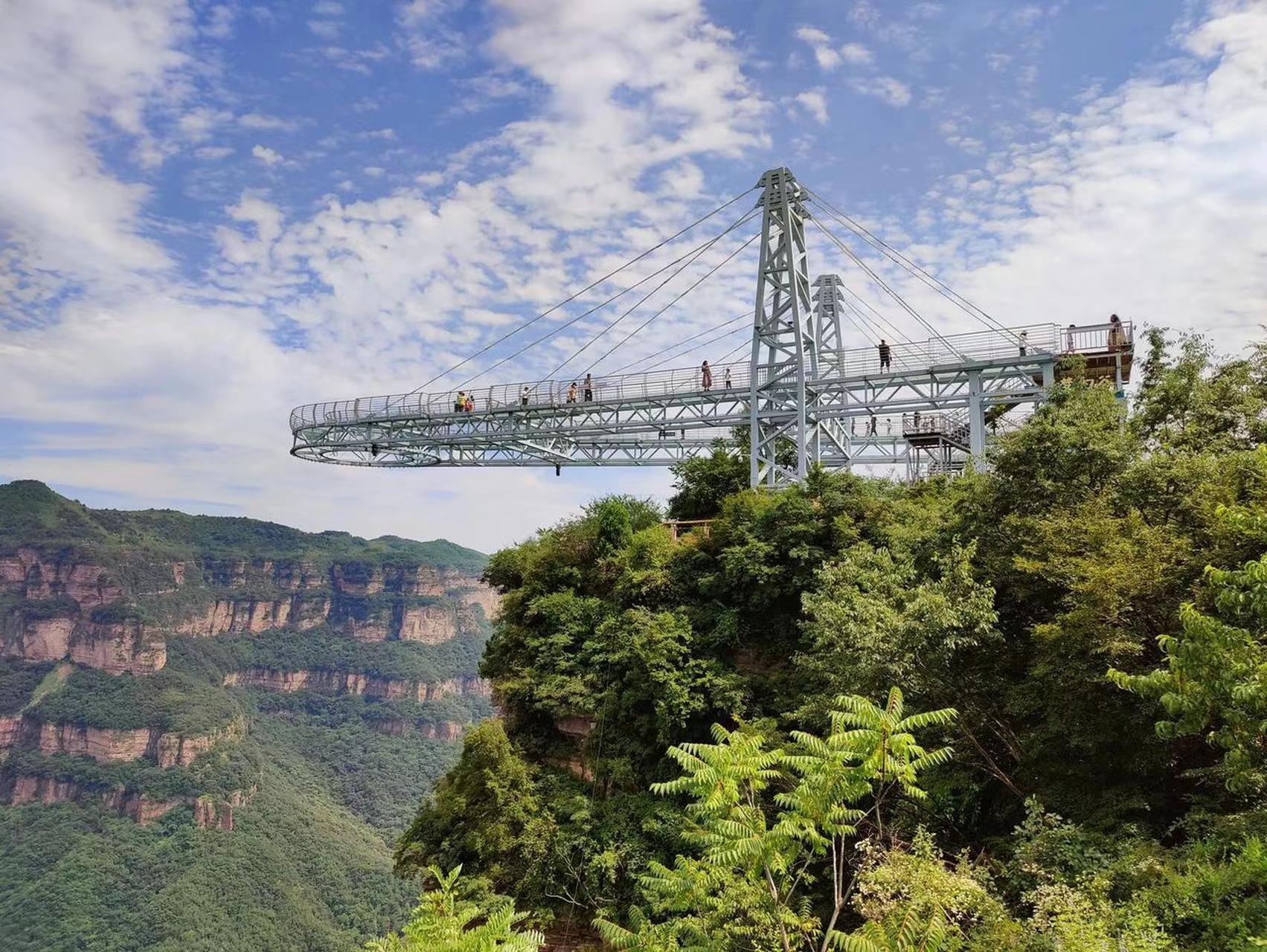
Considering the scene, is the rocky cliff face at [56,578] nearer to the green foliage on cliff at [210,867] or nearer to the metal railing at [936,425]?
the green foliage on cliff at [210,867]

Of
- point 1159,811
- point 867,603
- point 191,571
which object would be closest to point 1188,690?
point 1159,811

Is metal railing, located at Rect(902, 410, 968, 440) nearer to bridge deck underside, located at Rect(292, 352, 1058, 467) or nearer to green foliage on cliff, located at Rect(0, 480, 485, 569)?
bridge deck underside, located at Rect(292, 352, 1058, 467)

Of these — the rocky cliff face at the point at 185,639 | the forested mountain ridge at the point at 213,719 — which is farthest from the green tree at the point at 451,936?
the rocky cliff face at the point at 185,639

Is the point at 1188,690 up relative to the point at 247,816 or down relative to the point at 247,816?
up

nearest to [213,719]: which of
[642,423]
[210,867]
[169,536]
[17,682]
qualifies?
[210,867]

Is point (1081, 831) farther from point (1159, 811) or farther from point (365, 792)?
point (365, 792)

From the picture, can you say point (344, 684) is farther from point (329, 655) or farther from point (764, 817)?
point (764, 817)

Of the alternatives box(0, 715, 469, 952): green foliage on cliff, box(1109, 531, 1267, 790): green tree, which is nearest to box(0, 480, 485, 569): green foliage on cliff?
box(0, 715, 469, 952): green foliage on cliff

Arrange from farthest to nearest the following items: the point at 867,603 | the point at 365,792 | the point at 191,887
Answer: the point at 365,792 → the point at 191,887 → the point at 867,603
